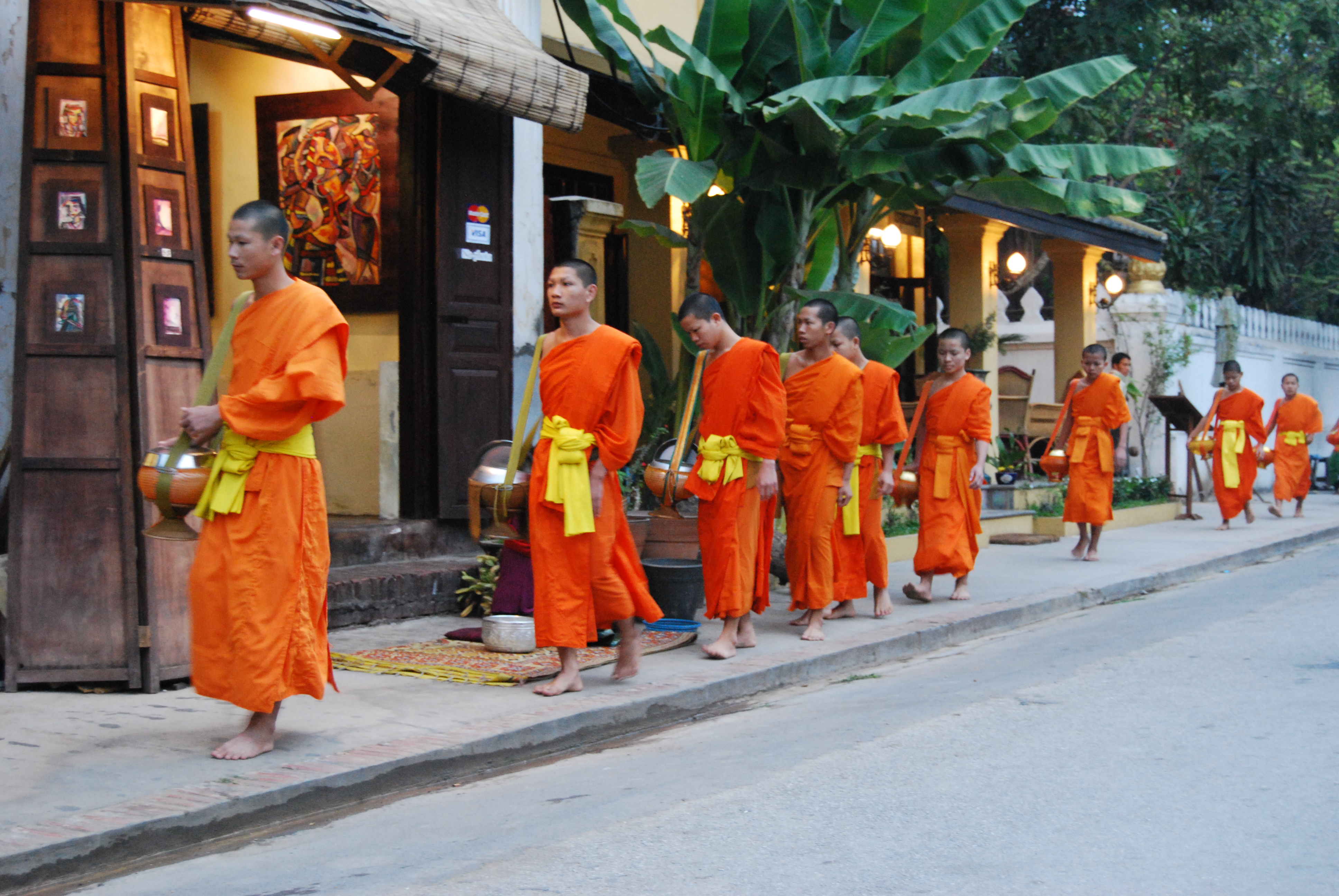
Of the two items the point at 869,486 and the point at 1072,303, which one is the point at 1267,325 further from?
the point at 869,486

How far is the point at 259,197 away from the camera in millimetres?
10312

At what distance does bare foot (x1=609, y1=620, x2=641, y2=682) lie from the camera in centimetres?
681

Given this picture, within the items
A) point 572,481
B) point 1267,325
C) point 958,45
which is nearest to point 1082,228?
point 1267,325

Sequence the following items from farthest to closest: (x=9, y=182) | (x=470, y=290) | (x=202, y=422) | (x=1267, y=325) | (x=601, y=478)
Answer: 1. (x=1267, y=325)
2. (x=470, y=290)
3. (x=9, y=182)
4. (x=601, y=478)
5. (x=202, y=422)

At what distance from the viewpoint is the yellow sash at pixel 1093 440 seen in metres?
12.6

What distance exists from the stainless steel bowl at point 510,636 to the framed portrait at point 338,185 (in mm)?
2908

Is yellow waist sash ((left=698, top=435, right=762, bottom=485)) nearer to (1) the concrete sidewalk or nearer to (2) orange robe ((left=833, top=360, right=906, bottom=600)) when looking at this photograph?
(1) the concrete sidewalk

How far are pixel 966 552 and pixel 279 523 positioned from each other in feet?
20.0

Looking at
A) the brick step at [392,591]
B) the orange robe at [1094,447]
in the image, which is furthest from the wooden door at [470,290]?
the orange robe at [1094,447]

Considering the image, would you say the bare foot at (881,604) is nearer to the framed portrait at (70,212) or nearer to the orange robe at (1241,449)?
the framed portrait at (70,212)

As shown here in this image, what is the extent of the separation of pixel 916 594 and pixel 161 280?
5777 mm

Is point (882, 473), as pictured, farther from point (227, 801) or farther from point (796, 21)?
point (227, 801)

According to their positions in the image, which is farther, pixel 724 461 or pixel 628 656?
pixel 724 461

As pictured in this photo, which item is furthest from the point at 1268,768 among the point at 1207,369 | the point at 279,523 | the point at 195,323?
the point at 1207,369
